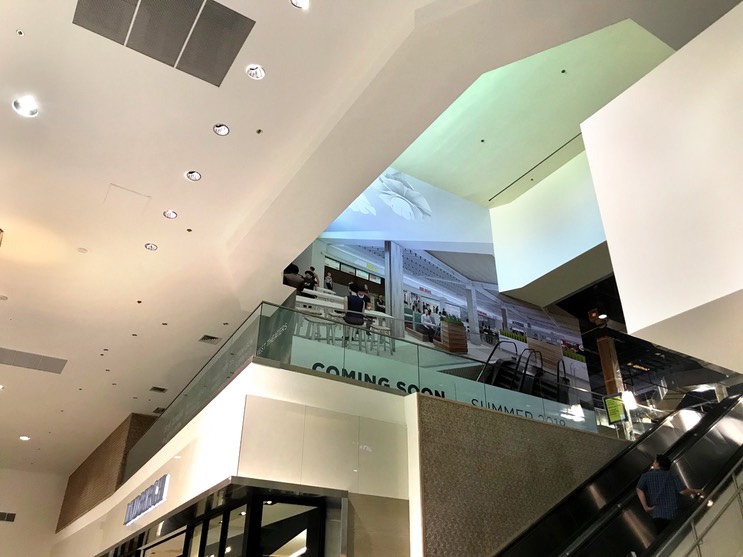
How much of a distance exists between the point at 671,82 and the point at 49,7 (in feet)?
16.6

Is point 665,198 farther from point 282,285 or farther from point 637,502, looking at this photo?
point 282,285

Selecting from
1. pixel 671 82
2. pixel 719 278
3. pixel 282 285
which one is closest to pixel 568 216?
pixel 282 285

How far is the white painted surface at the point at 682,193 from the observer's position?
12.7 ft

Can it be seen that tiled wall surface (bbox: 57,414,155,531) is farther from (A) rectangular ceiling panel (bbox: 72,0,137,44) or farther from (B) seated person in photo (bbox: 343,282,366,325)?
(A) rectangular ceiling panel (bbox: 72,0,137,44)

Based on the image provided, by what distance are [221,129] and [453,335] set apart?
33.4ft

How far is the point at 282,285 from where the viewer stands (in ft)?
28.3

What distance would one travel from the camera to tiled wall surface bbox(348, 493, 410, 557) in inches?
234

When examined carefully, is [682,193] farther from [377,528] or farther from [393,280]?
[393,280]

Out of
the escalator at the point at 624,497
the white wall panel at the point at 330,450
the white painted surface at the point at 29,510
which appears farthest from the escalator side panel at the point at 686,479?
the white painted surface at the point at 29,510

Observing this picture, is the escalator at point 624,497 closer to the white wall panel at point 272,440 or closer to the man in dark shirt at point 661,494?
the man in dark shirt at point 661,494

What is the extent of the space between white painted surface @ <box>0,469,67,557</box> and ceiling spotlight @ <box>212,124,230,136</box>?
14.9m

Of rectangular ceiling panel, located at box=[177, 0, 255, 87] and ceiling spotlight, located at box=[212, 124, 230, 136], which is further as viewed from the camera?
ceiling spotlight, located at box=[212, 124, 230, 136]

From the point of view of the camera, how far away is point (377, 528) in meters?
6.09

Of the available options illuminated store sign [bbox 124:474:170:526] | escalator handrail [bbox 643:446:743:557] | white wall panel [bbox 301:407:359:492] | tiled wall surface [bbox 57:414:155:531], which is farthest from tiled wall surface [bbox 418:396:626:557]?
tiled wall surface [bbox 57:414:155:531]
